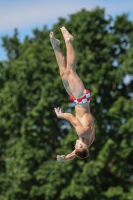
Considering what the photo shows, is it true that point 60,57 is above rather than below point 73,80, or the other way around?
above

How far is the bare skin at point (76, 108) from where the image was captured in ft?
40.0

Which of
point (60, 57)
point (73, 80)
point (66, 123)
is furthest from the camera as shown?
point (66, 123)

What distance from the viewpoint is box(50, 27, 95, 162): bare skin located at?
12180 millimetres

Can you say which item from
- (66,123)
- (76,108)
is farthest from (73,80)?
(66,123)

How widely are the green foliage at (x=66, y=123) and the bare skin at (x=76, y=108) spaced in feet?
55.6

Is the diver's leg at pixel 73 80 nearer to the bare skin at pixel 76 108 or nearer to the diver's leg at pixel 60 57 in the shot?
the bare skin at pixel 76 108

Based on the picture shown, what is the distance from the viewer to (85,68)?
3059 centimetres

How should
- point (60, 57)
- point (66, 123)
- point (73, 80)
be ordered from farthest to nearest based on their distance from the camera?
1. point (66, 123)
2. point (60, 57)
3. point (73, 80)

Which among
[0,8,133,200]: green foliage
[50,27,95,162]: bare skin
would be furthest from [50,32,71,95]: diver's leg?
[0,8,133,200]: green foliage

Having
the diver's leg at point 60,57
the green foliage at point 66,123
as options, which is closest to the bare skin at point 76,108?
the diver's leg at point 60,57

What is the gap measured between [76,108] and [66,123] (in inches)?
743

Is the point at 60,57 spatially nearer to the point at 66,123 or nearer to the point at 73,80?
the point at 73,80

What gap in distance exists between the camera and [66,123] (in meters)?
31.6

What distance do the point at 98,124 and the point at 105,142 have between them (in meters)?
1.04
